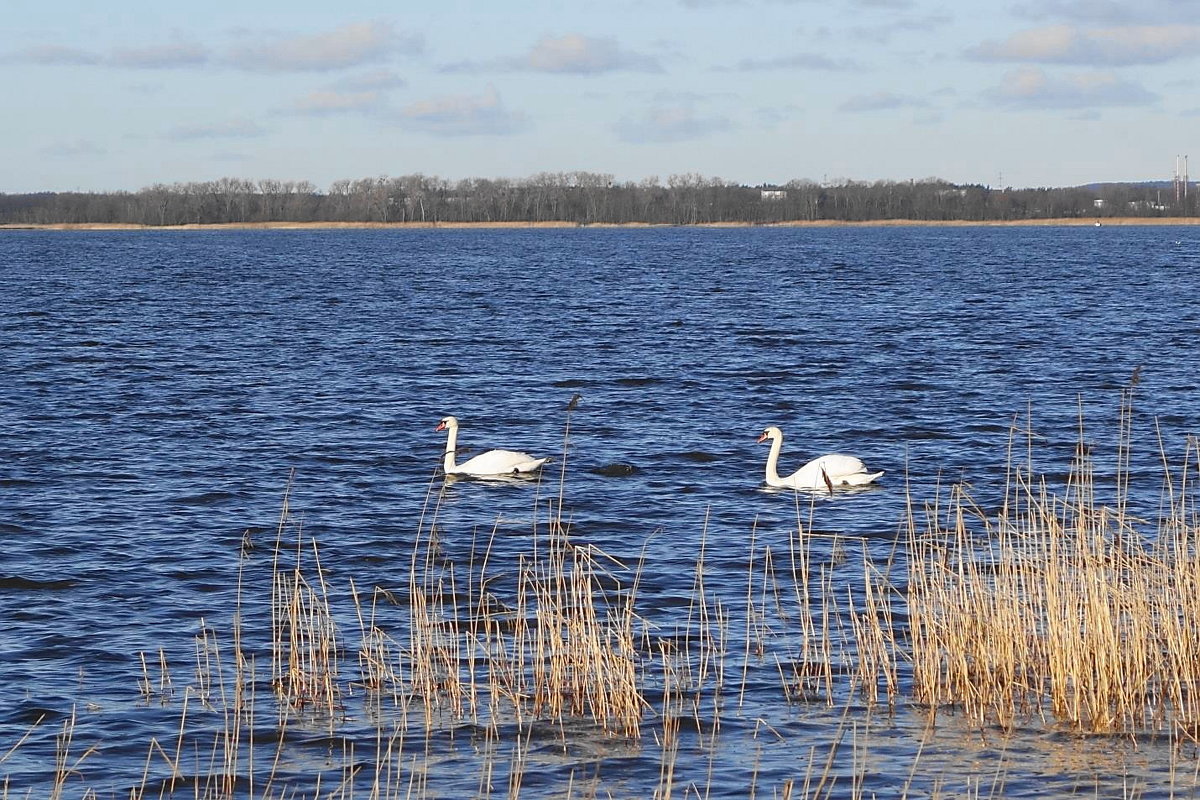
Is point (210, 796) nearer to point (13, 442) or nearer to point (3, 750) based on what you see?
point (3, 750)

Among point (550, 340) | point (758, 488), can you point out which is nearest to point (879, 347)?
point (550, 340)

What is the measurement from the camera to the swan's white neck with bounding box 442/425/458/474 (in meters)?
24.6

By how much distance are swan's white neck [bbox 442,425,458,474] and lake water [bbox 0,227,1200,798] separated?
1.06 ft

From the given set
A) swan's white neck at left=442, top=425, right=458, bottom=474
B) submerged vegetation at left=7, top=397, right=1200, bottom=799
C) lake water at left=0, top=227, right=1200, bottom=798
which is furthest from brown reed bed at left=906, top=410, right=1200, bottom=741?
swan's white neck at left=442, top=425, right=458, bottom=474

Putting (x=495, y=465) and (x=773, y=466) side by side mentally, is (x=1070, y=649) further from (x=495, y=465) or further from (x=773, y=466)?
(x=495, y=465)

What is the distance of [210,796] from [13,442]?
1887 centimetres

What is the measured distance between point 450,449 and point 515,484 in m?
1.70

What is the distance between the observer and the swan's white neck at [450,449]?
24641 millimetres

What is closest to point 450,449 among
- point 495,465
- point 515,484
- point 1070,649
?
point 495,465

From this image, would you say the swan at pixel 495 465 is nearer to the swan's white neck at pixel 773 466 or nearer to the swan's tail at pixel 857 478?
the swan's white neck at pixel 773 466

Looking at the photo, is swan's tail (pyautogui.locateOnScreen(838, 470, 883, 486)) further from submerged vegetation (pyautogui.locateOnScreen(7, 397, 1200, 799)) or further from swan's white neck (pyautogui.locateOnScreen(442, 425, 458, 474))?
submerged vegetation (pyautogui.locateOnScreen(7, 397, 1200, 799))

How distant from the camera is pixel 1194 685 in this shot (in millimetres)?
12180

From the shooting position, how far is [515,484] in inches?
973

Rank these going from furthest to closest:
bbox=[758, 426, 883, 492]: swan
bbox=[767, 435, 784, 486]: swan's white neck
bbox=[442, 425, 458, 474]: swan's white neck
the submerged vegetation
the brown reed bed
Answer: bbox=[442, 425, 458, 474]: swan's white neck
bbox=[767, 435, 784, 486]: swan's white neck
bbox=[758, 426, 883, 492]: swan
the brown reed bed
the submerged vegetation
